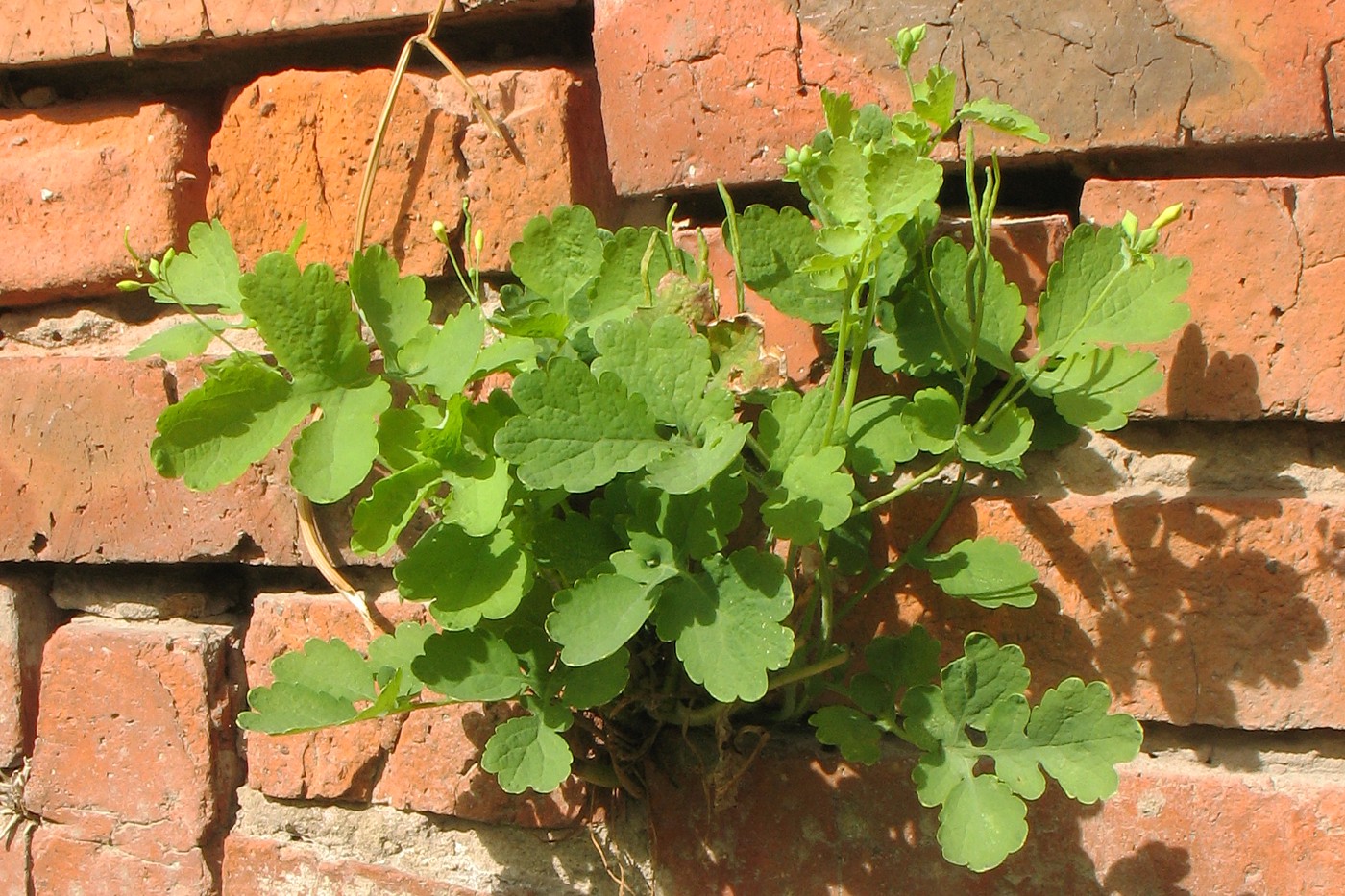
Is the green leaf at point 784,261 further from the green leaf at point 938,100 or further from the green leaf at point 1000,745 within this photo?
the green leaf at point 1000,745

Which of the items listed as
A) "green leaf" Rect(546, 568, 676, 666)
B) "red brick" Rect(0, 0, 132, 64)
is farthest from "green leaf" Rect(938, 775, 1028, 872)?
"red brick" Rect(0, 0, 132, 64)

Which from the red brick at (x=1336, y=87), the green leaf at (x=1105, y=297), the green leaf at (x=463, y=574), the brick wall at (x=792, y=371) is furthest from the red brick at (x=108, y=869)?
the red brick at (x=1336, y=87)

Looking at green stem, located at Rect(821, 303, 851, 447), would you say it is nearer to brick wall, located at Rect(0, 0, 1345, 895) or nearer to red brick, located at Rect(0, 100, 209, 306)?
brick wall, located at Rect(0, 0, 1345, 895)

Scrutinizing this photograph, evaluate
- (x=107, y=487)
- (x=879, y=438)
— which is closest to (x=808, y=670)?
(x=879, y=438)

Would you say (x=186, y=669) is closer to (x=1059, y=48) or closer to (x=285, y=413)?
(x=285, y=413)

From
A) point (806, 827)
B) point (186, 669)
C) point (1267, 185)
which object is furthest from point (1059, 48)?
point (186, 669)

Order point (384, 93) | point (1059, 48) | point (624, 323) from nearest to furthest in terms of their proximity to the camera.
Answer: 1. point (624, 323)
2. point (1059, 48)
3. point (384, 93)

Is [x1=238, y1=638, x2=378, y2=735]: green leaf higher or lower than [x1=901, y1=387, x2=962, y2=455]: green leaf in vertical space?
lower
